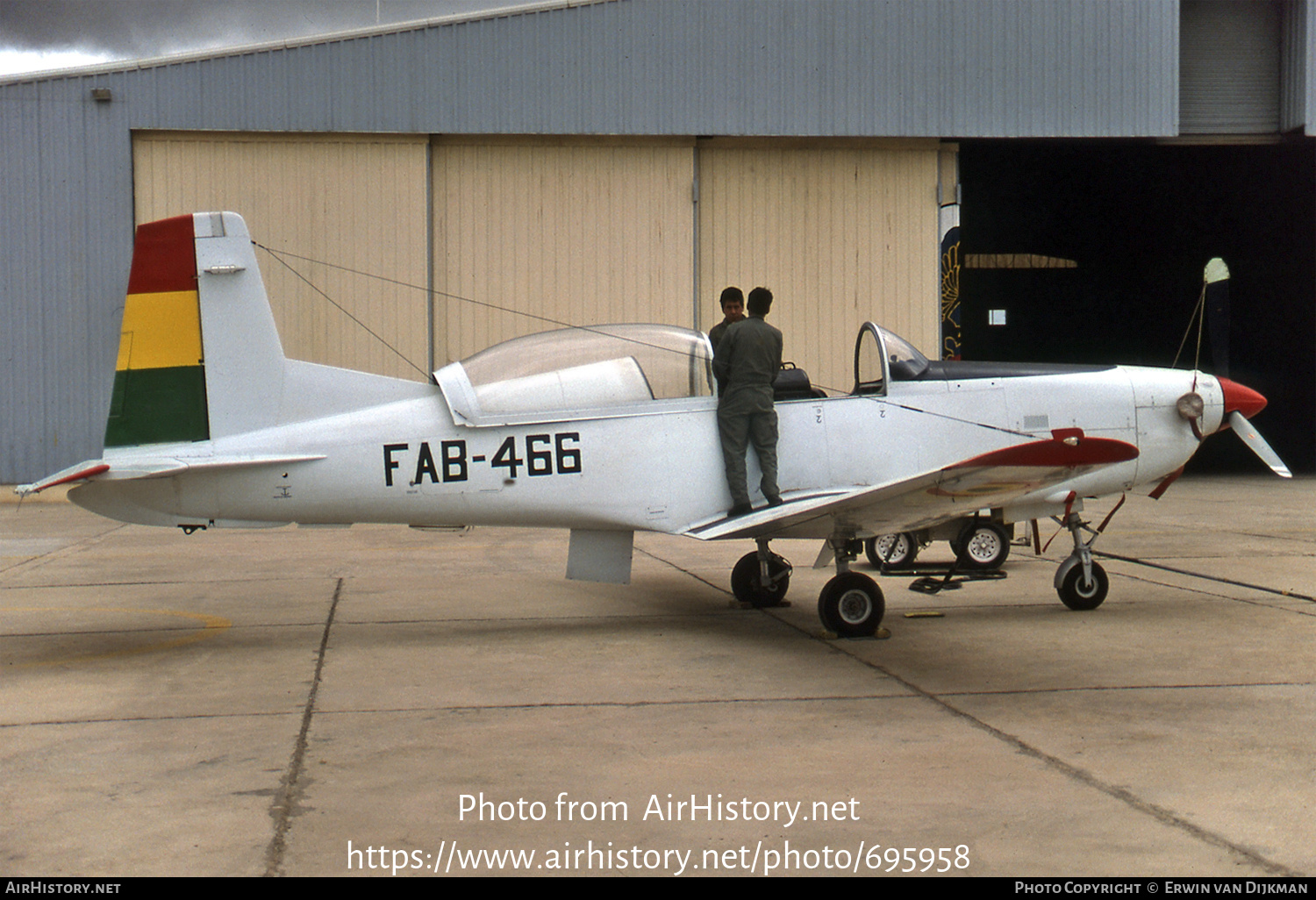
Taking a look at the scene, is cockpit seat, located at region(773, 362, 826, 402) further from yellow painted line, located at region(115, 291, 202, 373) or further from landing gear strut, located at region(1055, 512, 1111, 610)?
yellow painted line, located at region(115, 291, 202, 373)

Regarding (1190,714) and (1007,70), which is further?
(1007,70)

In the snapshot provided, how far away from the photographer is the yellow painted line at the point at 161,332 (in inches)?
283

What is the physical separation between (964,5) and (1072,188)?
11099 millimetres

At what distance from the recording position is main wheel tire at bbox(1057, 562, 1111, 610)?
8.49m

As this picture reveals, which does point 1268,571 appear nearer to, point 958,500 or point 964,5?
point 958,500

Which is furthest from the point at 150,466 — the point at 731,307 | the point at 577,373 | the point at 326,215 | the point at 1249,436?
the point at 326,215

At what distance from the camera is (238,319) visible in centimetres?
731

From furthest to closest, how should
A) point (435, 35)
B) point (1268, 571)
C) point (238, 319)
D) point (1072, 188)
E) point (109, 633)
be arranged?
1. point (1072, 188)
2. point (435, 35)
3. point (1268, 571)
4. point (109, 633)
5. point (238, 319)

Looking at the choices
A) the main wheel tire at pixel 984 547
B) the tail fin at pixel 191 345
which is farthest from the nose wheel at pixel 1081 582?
the tail fin at pixel 191 345

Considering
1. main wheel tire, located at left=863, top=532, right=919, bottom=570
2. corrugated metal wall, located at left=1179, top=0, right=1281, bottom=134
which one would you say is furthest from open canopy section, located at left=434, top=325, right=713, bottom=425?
corrugated metal wall, located at left=1179, top=0, right=1281, bottom=134

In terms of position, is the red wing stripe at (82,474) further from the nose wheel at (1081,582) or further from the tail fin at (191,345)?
the nose wheel at (1081,582)

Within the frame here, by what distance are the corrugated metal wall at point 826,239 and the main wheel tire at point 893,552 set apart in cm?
927

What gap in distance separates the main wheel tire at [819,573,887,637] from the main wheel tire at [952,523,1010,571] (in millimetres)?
2731
